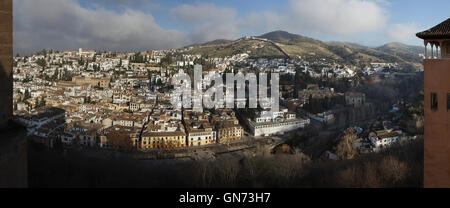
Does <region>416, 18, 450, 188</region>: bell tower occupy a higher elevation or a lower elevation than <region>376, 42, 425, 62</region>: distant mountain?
lower

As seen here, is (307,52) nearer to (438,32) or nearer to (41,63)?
(41,63)

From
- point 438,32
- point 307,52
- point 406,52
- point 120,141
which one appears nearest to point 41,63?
point 120,141

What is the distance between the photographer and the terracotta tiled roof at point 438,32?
3035 mm

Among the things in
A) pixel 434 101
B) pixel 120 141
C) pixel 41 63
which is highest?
pixel 41 63

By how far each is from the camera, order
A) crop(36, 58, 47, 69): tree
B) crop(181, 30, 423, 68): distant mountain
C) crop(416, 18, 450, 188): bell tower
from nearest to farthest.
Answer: crop(416, 18, 450, 188): bell tower → crop(36, 58, 47, 69): tree → crop(181, 30, 423, 68): distant mountain

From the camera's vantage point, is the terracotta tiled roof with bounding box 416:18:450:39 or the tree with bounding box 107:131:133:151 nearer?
the terracotta tiled roof with bounding box 416:18:450:39

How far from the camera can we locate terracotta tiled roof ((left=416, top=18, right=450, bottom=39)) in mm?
3035

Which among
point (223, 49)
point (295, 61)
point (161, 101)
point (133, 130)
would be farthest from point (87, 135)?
point (223, 49)

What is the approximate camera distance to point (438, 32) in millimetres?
3078

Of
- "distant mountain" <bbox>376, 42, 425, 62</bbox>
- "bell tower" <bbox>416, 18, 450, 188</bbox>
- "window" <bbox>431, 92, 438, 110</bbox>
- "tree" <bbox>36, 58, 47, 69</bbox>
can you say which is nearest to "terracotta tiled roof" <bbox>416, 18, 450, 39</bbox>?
"bell tower" <bbox>416, 18, 450, 188</bbox>

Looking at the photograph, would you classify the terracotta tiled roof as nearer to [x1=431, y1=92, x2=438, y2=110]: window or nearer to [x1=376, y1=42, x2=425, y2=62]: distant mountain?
[x1=431, y1=92, x2=438, y2=110]: window

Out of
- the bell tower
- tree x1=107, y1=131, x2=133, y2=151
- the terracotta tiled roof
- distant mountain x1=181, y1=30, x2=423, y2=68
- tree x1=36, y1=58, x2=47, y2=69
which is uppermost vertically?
distant mountain x1=181, y1=30, x2=423, y2=68

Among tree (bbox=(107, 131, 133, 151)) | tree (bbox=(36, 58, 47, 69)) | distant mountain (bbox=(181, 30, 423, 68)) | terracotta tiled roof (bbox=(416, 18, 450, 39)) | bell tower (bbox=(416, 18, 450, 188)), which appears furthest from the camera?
distant mountain (bbox=(181, 30, 423, 68))

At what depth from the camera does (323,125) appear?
621 inches
